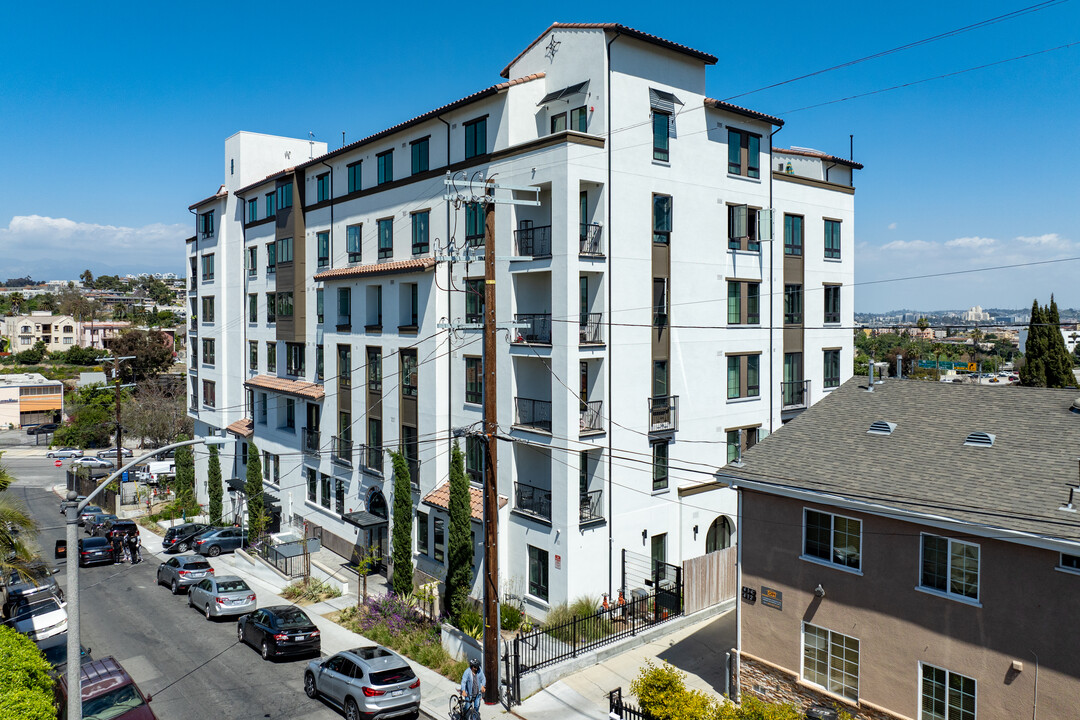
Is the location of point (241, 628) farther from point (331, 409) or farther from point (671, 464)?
point (671, 464)

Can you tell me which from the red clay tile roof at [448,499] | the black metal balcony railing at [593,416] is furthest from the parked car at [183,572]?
the black metal balcony railing at [593,416]

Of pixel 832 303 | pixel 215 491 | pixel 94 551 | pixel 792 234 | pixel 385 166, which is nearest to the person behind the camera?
pixel 792 234

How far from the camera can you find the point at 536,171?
1000 inches

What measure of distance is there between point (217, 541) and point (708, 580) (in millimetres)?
26840

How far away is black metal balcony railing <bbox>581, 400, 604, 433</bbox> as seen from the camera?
2525 centimetres

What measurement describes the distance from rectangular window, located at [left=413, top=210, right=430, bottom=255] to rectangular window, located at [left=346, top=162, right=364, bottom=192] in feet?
20.0

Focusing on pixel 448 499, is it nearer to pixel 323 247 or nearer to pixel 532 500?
pixel 532 500

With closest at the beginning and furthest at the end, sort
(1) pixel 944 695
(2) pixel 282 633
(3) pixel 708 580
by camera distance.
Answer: (1) pixel 944 695
(2) pixel 282 633
(3) pixel 708 580

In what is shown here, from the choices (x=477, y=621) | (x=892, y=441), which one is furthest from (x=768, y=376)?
(x=477, y=621)

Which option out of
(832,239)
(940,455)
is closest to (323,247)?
(832,239)

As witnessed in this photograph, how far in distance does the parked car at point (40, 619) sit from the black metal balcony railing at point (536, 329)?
19180mm

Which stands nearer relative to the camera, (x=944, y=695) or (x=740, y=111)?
(x=944, y=695)

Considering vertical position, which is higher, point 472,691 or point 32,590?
point 472,691

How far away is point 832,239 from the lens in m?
35.2
